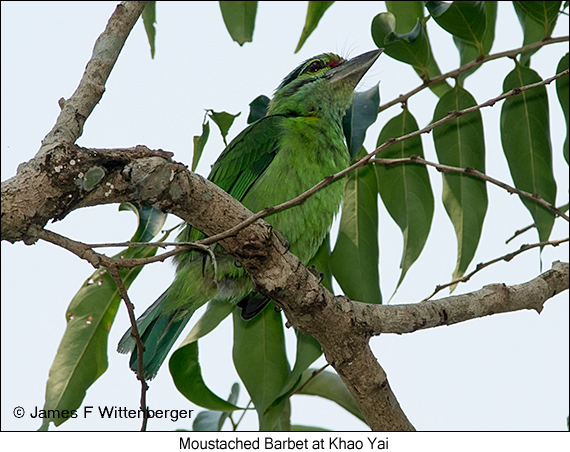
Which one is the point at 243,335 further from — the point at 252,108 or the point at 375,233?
the point at 252,108

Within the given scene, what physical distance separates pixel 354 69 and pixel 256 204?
109 cm

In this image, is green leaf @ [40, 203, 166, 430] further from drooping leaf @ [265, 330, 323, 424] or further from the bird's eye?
the bird's eye

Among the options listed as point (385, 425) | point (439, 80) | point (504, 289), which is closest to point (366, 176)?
point (439, 80)

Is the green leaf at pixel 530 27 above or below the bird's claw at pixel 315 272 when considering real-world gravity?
above

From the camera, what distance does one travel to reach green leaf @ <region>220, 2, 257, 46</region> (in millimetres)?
3604

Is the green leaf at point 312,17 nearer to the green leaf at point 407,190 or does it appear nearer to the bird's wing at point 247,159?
the bird's wing at point 247,159

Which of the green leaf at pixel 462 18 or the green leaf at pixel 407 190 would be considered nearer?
the green leaf at pixel 462 18

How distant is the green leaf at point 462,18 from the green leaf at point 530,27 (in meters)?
0.31

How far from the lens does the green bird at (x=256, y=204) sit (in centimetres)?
303

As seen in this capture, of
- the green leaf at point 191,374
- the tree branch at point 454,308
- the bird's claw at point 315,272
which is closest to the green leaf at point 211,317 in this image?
the green leaf at point 191,374

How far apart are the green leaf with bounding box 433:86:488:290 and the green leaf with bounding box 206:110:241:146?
101 centimetres

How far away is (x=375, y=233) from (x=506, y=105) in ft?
2.94

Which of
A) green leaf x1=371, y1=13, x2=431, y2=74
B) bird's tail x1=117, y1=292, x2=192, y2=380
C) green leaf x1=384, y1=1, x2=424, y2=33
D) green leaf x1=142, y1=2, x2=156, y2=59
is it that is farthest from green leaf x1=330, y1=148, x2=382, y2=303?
green leaf x1=142, y1=2, x2=156, y2=59
